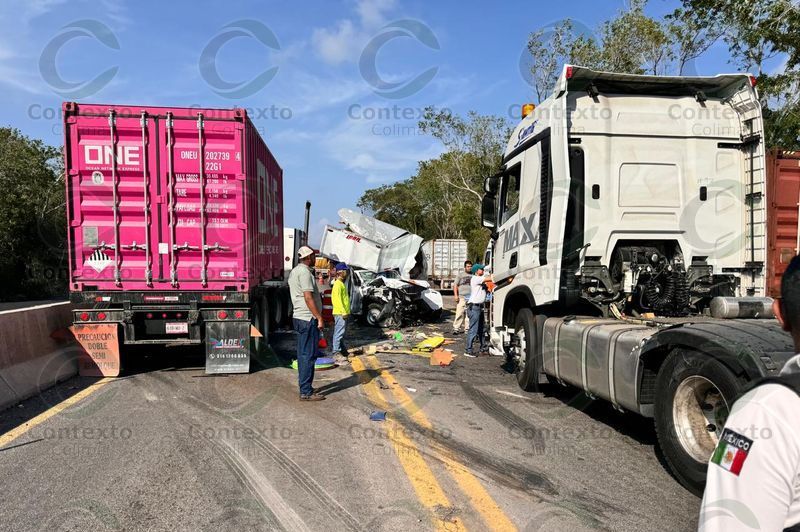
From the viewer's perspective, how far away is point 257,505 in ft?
11.8

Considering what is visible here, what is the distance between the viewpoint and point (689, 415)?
3777 mm

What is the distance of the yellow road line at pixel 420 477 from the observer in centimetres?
338

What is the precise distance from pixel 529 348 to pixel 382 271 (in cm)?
1082

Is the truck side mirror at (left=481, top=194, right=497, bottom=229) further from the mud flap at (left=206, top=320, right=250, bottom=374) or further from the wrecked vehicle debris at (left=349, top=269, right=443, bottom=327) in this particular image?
the wrecked vehicle debris at (left=349, top=269, right=443, bottom=327)

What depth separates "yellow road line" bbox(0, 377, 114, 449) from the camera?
4992 mm

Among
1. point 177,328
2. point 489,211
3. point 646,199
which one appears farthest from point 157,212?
point 646,199

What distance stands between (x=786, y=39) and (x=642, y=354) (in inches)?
443

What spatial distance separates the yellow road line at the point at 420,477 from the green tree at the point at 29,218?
3025cm

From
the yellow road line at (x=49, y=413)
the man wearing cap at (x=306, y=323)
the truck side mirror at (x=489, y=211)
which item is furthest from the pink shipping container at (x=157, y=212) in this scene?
the truck side mirror at (x=489, y=211)

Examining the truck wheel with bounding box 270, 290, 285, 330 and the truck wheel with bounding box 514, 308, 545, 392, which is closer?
the truck wheel with bounding box 514, 308, 545, 392

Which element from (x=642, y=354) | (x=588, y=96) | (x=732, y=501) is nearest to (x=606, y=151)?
(x=588, y=96)

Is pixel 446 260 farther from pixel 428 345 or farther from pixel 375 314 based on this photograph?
pixel 428 345

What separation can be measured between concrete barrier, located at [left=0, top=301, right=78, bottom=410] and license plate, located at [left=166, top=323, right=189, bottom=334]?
4.20 ft

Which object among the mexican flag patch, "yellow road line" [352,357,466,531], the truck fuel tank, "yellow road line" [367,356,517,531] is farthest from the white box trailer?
the mexican flag patch
